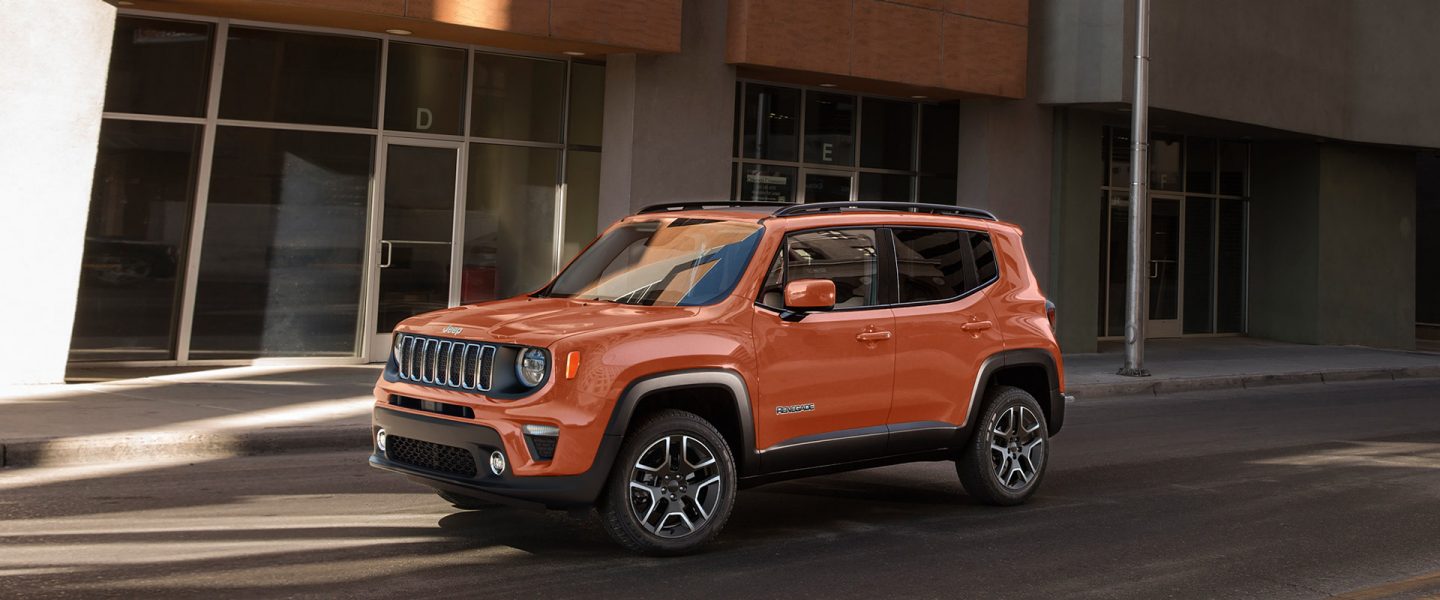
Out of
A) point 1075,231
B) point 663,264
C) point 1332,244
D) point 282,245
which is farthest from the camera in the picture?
point 1332,244

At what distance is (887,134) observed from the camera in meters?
21.4

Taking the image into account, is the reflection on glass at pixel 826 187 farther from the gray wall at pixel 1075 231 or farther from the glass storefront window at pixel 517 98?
the glass storefront window at pixel 517 98

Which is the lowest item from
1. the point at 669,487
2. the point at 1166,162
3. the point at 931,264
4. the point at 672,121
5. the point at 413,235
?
the point at 669,487

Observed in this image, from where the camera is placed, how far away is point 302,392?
45.0ft

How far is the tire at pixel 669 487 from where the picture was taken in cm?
697

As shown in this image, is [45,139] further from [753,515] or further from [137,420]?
[753,515]

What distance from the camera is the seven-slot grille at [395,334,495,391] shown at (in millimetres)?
6953

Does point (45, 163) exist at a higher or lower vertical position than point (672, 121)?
lower

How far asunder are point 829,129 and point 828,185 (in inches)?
32.0

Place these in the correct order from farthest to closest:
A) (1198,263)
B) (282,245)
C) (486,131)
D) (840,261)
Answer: (1198,263)
(486,131)
(282,245)
(840,261)

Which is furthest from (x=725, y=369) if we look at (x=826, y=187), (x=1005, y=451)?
(x=826, y=187)

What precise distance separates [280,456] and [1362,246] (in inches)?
881

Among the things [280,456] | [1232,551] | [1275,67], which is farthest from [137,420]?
[1275,67]

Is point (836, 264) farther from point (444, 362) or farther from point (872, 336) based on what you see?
point (444, 362)
